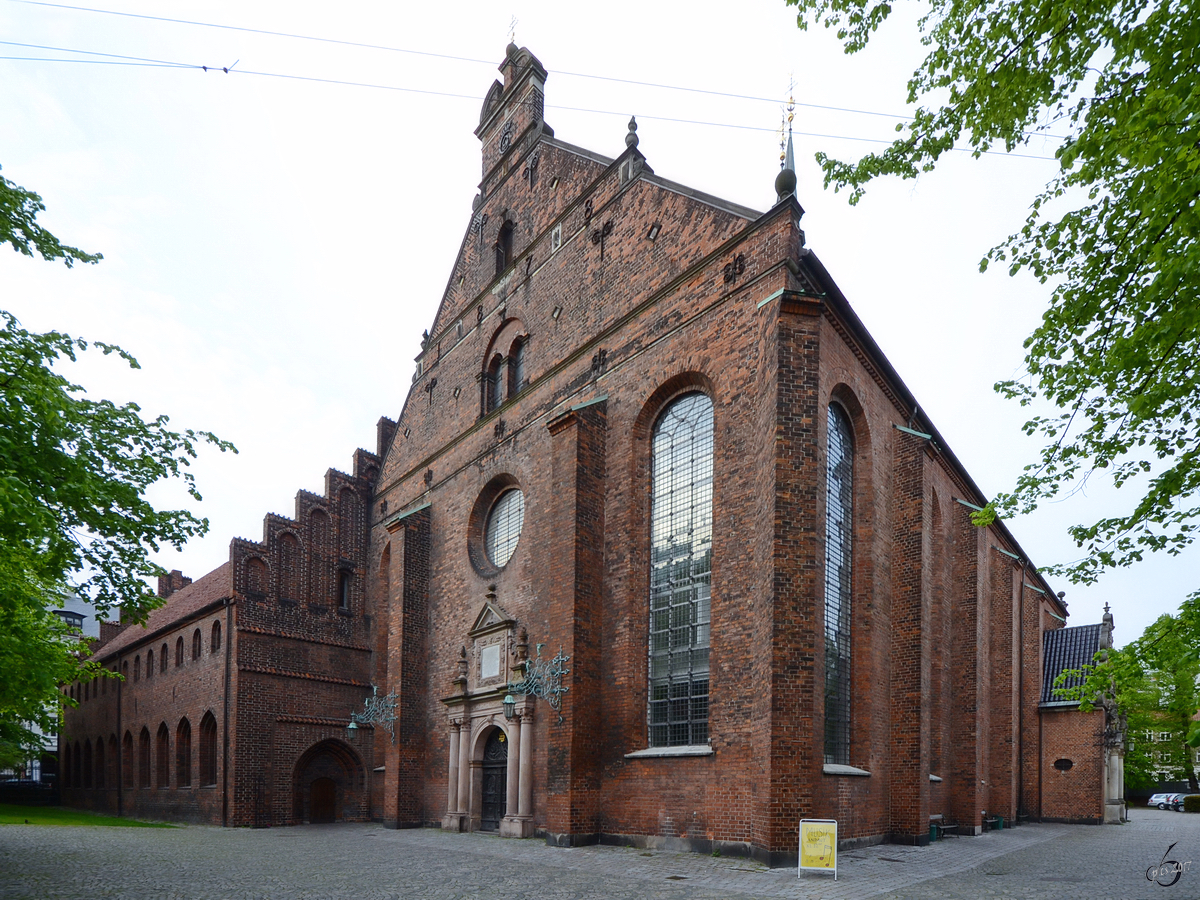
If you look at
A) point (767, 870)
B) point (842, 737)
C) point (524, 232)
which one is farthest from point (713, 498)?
point (524, 232)

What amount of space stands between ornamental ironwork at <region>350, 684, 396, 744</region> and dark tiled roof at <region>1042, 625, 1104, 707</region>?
23.0 m

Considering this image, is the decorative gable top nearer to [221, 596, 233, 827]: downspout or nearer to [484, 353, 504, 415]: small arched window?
[484, 353, 504, 415]: small arched window

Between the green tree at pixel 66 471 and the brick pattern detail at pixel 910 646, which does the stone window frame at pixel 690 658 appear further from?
the green tree at pixel 66 471

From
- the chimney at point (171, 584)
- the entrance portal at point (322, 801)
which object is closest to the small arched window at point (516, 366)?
the entrance portal at point (322, 801)

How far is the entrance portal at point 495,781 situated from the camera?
19.4 m

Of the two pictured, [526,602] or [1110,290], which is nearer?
[1110,290]

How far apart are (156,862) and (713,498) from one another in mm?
11127

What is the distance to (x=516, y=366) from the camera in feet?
73.4

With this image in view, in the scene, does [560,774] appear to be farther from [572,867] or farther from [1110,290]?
[1110,290]

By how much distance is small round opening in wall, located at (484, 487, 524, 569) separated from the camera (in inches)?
834

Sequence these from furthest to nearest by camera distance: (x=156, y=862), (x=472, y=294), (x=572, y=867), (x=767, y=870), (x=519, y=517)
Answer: (x=472, y=294) < (x=519, y=517) < (x=156, y=862) < (x=572, y=867) < (x=767, y=870)

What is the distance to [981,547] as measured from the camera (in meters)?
23.6

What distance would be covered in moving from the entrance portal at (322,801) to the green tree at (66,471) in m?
13.4

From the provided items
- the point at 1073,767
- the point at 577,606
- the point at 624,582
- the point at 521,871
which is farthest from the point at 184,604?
the point at 1073,767
